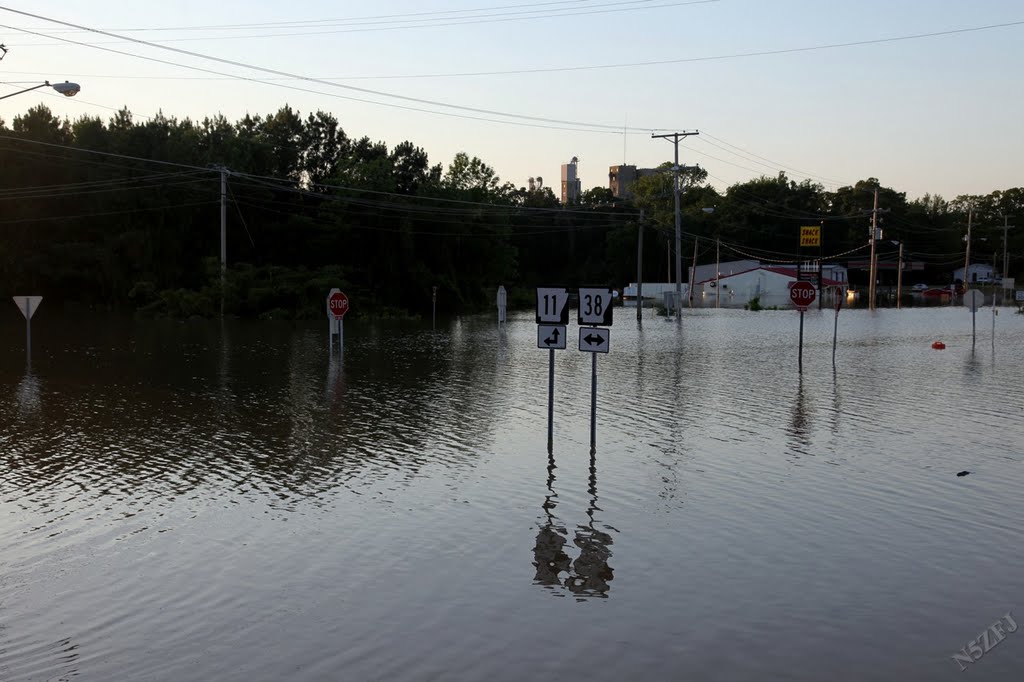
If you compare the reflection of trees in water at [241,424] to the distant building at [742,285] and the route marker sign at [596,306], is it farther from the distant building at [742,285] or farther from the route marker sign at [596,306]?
the distant building at [742,285]

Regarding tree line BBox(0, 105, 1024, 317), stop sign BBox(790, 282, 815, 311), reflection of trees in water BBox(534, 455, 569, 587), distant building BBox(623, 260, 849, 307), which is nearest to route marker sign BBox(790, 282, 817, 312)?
stop sign BBox(790, 282, 815, 311)

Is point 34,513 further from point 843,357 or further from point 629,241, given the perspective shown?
point 629,241

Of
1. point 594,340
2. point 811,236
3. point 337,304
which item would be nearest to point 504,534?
point 594,340

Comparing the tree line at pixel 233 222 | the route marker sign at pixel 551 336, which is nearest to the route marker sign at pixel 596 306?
the route marker sign at pixel 551 336

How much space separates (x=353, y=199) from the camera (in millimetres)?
76312

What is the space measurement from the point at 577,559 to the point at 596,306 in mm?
6041

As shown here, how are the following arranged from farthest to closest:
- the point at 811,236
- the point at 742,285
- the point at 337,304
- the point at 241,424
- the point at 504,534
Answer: the point at 811,236
the point at 742,285
the point at 337,304
the point at 241,424
the point at 504,534

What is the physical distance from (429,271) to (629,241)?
79.3 meters

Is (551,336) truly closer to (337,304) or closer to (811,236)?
(337,304)

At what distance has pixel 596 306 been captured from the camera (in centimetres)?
1446

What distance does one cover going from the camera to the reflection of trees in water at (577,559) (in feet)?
27.1

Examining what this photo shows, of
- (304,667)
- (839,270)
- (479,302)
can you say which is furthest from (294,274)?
(839,270)

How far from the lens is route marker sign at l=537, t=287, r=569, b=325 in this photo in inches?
575

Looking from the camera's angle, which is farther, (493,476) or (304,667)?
(493,476)
